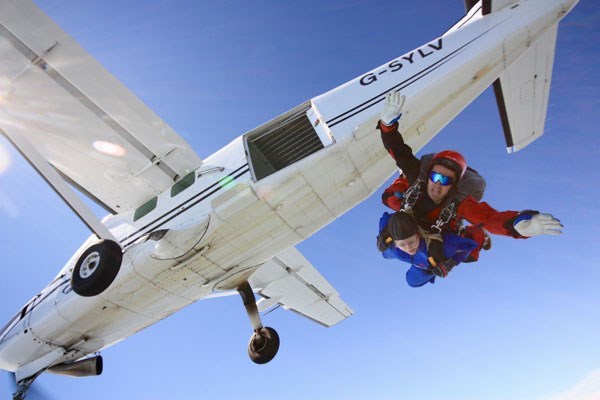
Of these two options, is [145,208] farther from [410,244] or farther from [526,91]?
[526,91]

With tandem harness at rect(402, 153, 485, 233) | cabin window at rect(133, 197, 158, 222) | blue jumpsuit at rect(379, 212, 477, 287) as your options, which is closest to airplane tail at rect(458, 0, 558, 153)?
tandem harness at rect(402, 153, 485, 233)

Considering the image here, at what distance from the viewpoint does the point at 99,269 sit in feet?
22.8

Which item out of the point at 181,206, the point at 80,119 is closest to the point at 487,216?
the point at 181,206

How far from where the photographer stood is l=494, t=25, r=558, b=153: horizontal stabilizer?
5.92 metres

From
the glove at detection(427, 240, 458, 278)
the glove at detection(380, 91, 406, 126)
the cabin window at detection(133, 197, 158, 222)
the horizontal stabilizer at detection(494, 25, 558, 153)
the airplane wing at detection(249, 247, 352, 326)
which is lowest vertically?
the airplane wing at detection(249, 247, 352, 326)

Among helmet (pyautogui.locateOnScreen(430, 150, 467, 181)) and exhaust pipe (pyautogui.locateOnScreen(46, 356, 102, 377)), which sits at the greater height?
helmet (pyautogui.locateOnScreen(430, 150, 467, 181))

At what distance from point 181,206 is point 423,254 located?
5044mm

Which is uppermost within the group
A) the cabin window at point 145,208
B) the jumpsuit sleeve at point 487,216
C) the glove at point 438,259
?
the cabin window at point 145,208

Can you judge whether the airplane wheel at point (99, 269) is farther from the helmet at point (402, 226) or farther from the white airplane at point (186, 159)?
the helmet at point (402, 226)

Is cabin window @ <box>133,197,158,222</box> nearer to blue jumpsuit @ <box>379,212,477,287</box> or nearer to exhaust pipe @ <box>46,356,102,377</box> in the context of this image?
exhaust pipe @ <box>46,356,102,377</box>

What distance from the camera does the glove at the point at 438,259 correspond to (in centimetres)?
382

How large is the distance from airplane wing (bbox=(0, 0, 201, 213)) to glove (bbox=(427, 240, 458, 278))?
543 cm

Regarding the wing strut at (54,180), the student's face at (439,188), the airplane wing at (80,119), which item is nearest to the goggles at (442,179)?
the student's face at (439,188)

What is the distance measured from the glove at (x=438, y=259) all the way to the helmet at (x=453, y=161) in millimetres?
647
